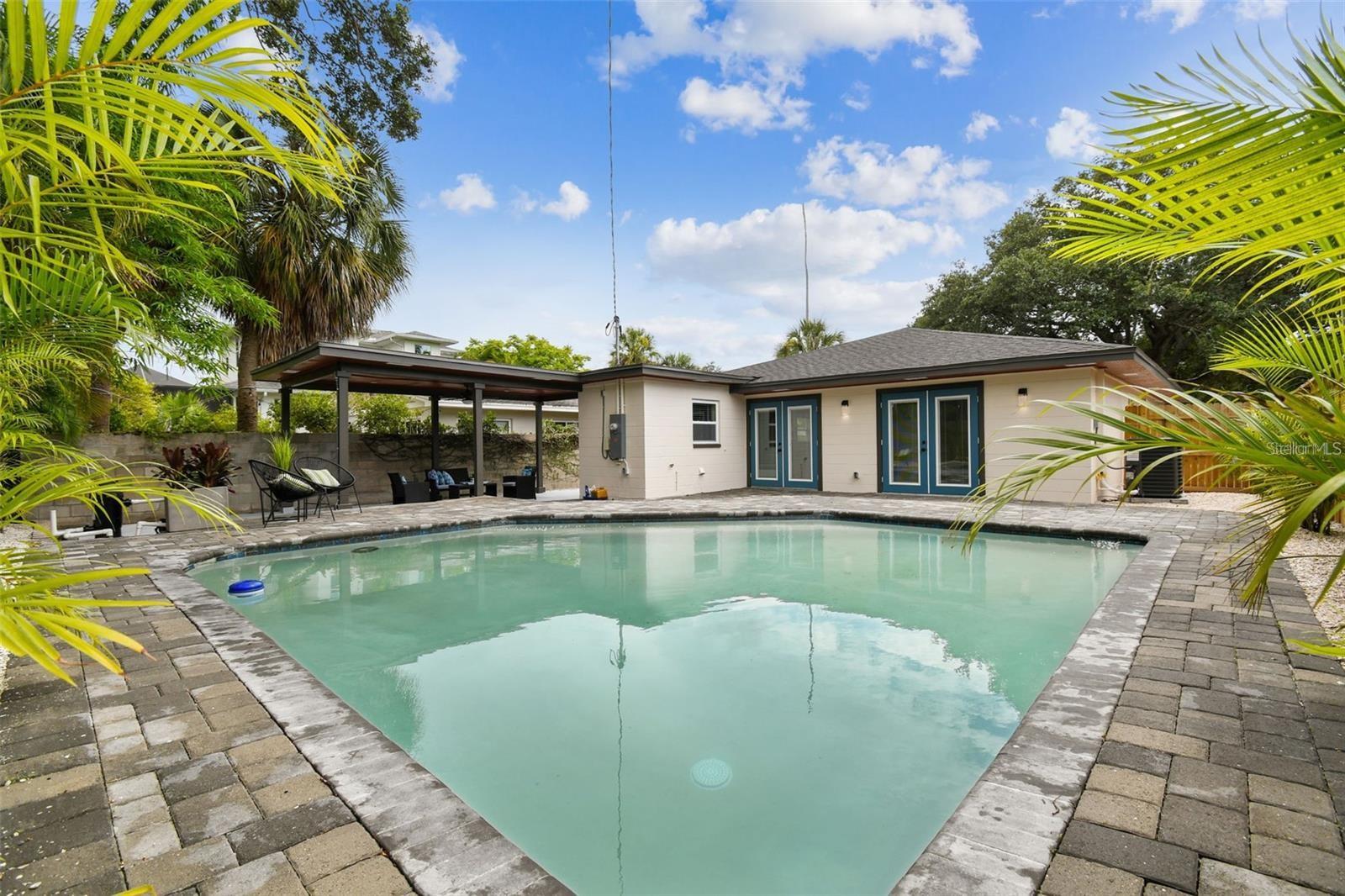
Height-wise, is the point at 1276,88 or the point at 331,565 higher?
the point at 1276,88

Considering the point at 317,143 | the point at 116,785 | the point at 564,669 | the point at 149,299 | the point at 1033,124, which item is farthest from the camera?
the point at 1033,124

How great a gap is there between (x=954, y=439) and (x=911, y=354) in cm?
194

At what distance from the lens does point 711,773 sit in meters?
2.72

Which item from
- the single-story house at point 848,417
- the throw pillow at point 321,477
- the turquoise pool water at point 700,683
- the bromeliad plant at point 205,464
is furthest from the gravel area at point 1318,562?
the bromeliad plant at point 205,464

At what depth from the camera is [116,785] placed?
2.10 m

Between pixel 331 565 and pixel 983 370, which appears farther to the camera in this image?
pixel 983 370

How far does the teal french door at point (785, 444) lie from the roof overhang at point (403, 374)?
3.89 m

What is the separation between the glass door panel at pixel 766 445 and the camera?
1370 centimetres

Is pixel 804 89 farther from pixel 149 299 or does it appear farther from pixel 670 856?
pixel 670 856

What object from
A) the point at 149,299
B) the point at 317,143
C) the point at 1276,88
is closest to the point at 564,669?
the point at 317,143

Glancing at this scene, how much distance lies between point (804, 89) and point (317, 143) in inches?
622

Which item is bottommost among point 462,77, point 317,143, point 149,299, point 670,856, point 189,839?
point 670,856

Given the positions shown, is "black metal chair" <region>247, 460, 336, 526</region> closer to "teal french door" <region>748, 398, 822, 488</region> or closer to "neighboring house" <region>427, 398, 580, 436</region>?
"teal french door" <region>748, 398, 822, 488</region>

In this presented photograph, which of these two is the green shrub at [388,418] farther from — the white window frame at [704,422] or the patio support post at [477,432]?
the white window frame at [704,422]
